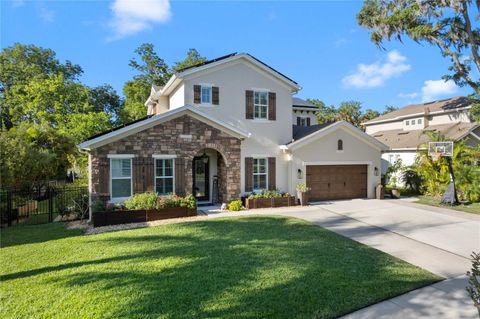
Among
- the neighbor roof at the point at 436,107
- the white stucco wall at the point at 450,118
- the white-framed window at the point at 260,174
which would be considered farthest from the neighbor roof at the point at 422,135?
the white-framed window at the point at 260,174

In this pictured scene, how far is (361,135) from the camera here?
1659cm

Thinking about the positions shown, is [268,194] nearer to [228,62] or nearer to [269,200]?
[269,200]

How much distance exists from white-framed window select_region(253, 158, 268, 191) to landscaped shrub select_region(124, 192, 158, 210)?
581cm

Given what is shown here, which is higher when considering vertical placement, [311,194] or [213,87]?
[213,87]

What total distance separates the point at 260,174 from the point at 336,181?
4828mm

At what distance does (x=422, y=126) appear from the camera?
27031mm

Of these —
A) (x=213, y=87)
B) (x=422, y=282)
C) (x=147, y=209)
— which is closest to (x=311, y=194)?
(x=213, y=87)

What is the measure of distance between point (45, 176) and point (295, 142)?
17236 mm

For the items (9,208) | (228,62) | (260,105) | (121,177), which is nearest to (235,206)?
(121,177)

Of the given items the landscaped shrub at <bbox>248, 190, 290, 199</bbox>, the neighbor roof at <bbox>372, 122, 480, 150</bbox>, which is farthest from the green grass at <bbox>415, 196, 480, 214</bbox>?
the landscaped shrub at <bbox>248, 190, 290, 199</bbox>

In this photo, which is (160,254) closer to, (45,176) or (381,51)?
(45,176)

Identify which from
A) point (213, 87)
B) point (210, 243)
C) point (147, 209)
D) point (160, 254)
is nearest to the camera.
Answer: point (160, 254)

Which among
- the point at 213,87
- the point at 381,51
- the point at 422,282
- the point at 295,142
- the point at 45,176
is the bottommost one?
the point at 422,282

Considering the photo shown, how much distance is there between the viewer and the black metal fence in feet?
36.9
